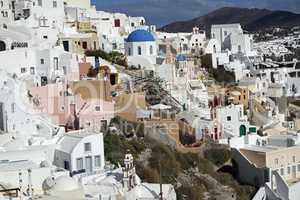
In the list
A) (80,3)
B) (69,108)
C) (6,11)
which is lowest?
(69,108)

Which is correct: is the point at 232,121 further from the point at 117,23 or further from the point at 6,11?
the point at 117,23

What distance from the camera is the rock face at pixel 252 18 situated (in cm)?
15305

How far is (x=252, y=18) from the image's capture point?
175m

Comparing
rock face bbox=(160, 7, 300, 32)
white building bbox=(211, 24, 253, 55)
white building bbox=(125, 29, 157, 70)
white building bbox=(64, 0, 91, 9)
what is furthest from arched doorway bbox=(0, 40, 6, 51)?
rock face bbox=(160, 7, 300, 32)

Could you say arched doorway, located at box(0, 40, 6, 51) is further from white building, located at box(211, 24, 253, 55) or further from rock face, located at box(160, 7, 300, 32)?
rock face, located at box(160, 7, 300, 32)

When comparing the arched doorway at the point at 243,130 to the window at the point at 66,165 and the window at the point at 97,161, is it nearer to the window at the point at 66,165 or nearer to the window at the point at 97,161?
the window at the point at 97,161

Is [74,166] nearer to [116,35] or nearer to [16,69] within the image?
[16,69]

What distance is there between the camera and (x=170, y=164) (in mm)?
21219

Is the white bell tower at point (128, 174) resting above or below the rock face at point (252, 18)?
below

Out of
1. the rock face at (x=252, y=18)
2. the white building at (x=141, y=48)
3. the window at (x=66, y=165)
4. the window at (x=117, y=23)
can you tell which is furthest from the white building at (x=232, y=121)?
the rock face at (x=252, y=18)

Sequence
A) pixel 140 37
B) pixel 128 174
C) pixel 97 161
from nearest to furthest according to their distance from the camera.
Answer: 1. pixel 128 174
2. pixel 97 161
3. pixel 140 37

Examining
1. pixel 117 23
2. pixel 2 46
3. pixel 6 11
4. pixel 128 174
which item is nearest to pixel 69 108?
pixel 128 174

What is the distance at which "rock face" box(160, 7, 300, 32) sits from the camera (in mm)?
153050

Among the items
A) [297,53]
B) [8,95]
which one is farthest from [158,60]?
[297,53]
